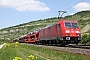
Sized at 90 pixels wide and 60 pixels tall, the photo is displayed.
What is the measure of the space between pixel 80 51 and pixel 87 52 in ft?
4.65

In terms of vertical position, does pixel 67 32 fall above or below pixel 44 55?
above

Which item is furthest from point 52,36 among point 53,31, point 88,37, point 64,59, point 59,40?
point 64,59

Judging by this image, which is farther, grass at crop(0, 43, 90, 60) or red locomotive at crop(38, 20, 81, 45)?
red locomotive at crop(38, 20, 81, 45)

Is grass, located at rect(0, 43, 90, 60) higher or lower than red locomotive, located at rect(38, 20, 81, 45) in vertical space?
lower

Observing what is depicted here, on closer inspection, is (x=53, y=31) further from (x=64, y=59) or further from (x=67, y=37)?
(x=64, y=59)

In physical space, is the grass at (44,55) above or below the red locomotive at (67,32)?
below

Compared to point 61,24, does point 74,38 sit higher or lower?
lower

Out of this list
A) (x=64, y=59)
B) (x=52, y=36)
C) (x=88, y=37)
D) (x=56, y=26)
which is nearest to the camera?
(x=64, y=59)

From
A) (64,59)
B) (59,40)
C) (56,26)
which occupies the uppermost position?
(56,26)

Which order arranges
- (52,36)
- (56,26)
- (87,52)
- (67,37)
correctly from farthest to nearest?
(52,36) → (56,26) → (67,37) → (87,52)

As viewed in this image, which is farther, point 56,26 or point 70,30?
point 56,26

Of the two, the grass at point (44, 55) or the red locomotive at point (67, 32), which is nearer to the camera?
the grass at point (44, 55)

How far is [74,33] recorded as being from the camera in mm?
32125

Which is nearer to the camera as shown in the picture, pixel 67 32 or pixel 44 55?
pixel 44 55
